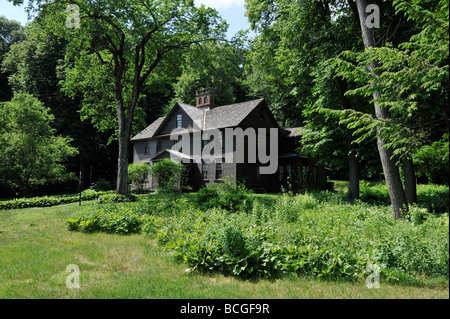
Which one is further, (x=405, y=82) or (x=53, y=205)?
(x=53, y=205)

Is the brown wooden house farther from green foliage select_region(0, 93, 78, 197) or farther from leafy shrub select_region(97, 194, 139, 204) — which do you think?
green foliage select_region(0, 93, 78, 197)

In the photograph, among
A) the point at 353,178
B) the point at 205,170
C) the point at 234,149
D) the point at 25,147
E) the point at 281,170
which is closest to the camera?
the point at 353,178

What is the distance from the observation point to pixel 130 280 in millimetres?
4961

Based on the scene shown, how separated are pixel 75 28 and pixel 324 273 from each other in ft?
58.9

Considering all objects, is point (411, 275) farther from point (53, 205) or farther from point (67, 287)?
point (53, 205)

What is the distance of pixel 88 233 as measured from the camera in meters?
9.25

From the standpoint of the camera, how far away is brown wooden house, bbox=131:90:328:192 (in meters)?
23.9

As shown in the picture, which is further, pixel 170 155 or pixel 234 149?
pixel 170 155

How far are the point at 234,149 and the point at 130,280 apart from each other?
62.3 feet

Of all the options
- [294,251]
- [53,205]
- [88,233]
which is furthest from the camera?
[53,205]

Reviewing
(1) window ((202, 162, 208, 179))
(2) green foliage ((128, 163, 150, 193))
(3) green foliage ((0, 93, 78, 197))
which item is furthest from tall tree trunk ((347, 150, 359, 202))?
(3) green foliage ((0, 93, 78, 197))

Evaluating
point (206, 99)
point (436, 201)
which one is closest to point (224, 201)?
point (436, 201)

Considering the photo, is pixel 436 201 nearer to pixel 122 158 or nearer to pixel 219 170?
pixel 122 158

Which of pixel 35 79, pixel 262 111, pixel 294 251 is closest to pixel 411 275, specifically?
pixel 294 251
